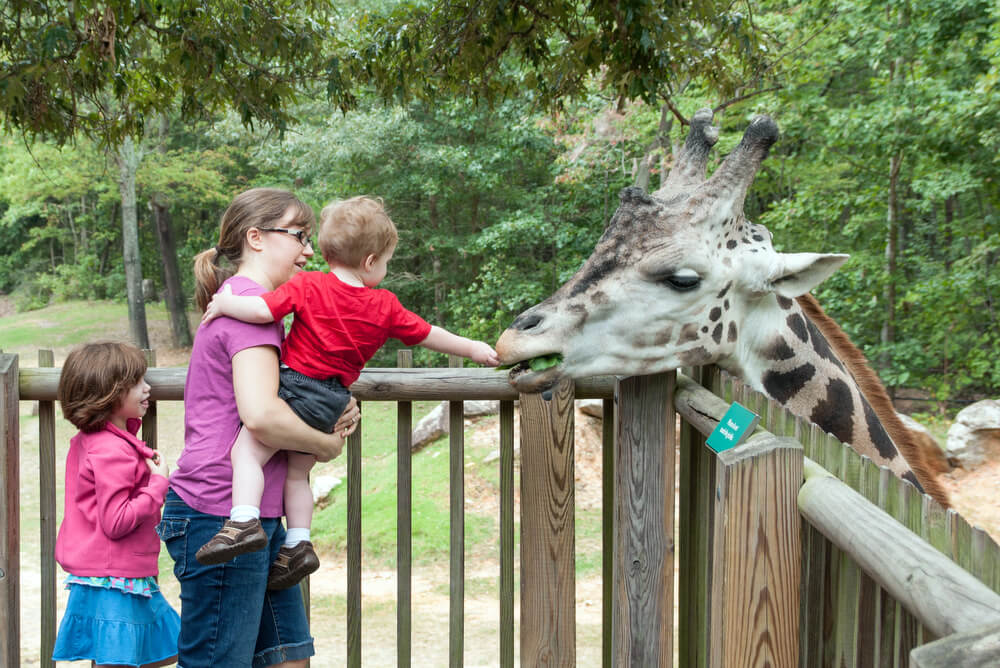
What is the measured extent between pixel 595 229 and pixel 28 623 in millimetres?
11166

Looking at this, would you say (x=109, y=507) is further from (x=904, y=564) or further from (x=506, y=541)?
(x=904, y=564)

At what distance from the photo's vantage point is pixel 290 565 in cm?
262

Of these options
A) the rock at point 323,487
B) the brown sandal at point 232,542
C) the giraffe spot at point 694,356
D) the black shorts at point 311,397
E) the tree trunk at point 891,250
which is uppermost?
the tree trunk at point 891,250

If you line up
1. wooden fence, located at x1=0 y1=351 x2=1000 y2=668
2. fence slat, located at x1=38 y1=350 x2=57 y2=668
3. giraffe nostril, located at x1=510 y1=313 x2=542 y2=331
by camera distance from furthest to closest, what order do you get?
1. fence slat, located at x1=38 y1=350 x2=57 y2=668
2. giraffe nostril, located at x1=510 y1=313 x2=542 y2=331
3. wooden fence, located at x1=0 y1=351 x2=1000 y2=668

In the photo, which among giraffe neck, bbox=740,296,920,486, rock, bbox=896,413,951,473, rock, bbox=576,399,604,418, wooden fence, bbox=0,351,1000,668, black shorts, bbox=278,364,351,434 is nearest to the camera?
wooden fence, bbox=0,351,1000,668

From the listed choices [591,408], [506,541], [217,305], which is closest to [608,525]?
[506,541]

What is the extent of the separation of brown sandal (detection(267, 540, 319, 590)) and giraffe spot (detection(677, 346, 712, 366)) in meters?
1.35

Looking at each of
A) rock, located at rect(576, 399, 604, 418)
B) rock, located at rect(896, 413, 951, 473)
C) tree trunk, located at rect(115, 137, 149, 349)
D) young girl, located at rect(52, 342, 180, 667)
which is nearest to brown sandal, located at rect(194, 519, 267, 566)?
young girl, located at rect(52, 342, 180, 667)

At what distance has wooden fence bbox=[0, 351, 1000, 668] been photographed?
3.97ft

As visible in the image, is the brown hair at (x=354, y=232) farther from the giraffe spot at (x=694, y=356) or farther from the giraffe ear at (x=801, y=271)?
the giraffe ear at (x=801, y=271)

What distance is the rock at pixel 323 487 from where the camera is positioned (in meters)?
9.19

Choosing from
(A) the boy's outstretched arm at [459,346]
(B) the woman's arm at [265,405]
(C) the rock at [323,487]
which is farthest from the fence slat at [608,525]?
(C) the rock at [323,487]

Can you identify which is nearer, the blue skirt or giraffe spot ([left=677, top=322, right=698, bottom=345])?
giraffe spot ([left=677, top=322, right=698, bottom=345])

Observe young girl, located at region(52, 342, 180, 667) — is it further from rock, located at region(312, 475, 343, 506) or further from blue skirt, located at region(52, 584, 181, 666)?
rock, located at region(312, 475, 343, 506)
